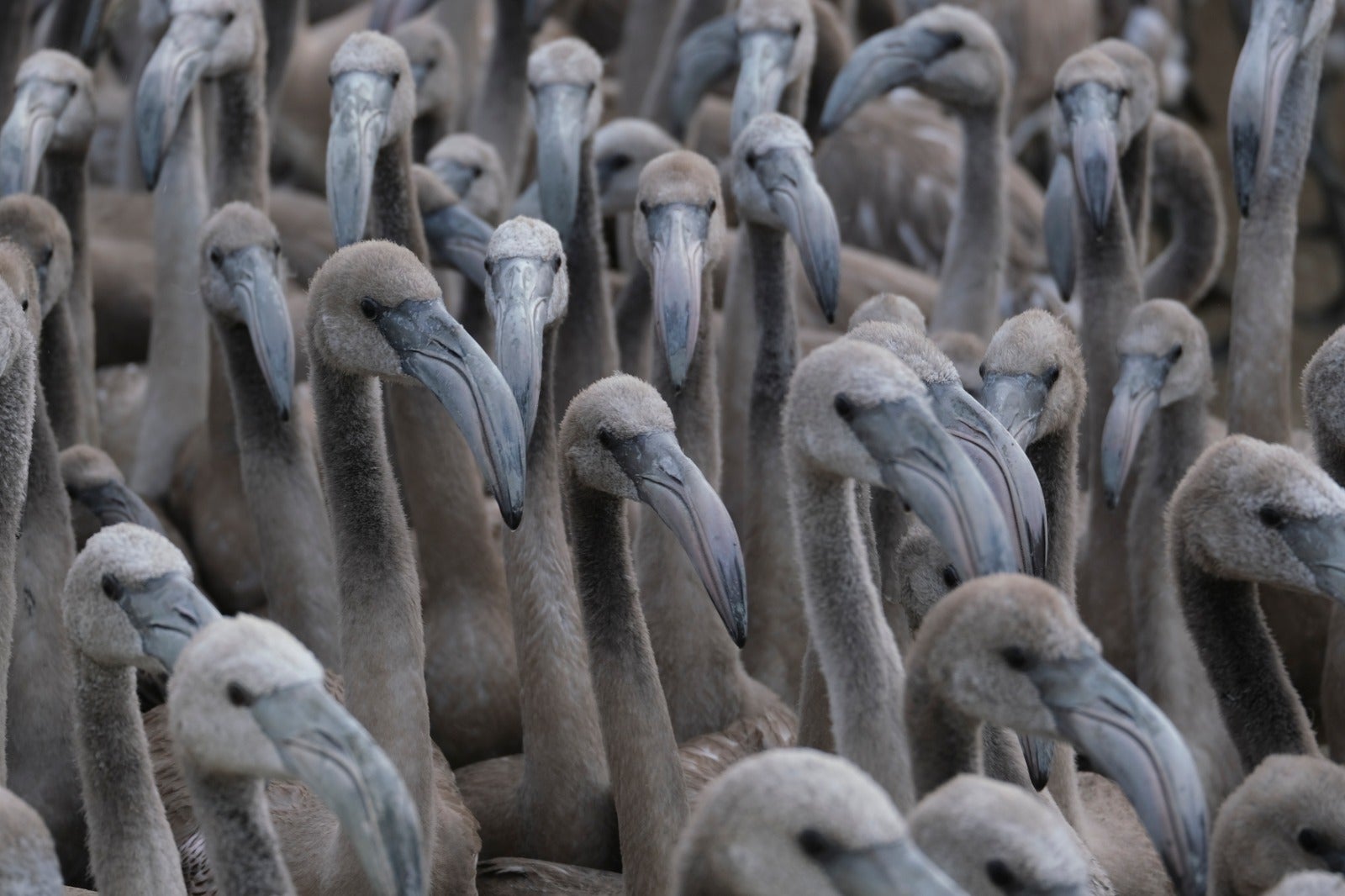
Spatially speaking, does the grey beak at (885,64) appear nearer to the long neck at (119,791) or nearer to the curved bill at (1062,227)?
the curved bill at (1062,227)

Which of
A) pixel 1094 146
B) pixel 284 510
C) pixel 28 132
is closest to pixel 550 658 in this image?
pixel 284 510

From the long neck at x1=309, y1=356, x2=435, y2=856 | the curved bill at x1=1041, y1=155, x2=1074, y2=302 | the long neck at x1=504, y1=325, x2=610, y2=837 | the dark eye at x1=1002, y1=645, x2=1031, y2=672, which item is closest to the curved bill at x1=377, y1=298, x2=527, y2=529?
the long neck at x1=309, y1=356, x2=435, y2=856

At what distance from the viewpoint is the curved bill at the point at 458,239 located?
5.39 m

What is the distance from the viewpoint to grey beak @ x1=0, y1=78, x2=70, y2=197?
5.26 metres

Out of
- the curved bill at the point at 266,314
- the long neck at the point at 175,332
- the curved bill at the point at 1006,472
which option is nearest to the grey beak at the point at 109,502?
the curved bill at the point at 266,314

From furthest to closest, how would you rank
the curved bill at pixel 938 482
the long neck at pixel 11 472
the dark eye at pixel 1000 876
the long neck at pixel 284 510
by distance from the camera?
the long neck at pixel 284 510 < the long neck at pixel 11 472 < the curved bill at pixel 938 482 < the dark eye at pixel 1000 876

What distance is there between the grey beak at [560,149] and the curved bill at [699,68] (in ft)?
4.06

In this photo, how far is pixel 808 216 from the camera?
187 inches

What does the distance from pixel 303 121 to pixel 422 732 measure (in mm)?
4467

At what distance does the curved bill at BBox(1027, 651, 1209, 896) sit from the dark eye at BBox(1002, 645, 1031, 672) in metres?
0.02

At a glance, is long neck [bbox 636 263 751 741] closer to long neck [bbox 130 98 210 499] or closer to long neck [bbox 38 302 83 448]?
long neck [bbox 38 302 83 448]

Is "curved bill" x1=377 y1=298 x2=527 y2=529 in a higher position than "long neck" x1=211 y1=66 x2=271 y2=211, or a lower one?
lower

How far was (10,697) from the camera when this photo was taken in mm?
4242

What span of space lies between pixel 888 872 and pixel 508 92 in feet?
14.4
